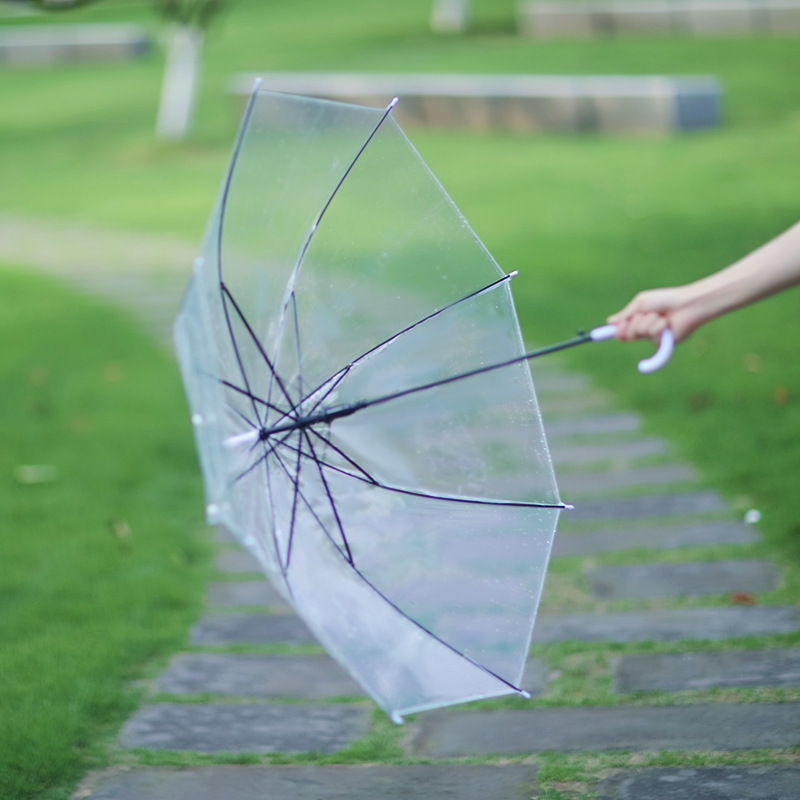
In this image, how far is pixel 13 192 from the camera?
12688mm

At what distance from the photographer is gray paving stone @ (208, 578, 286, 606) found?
3809 millimetres

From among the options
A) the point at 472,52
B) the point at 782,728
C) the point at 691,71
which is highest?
the point at 472,52

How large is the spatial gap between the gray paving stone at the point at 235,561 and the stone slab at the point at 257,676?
0.72 metres

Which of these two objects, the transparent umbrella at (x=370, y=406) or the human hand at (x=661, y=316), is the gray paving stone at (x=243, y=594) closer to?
the transparent umbrella at (x=370, y=406)

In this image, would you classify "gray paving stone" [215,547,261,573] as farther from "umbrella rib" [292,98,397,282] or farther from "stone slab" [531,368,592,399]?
"stone slab" [531,368,592,399]

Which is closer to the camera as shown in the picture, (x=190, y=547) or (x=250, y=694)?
(x=250, y=694)

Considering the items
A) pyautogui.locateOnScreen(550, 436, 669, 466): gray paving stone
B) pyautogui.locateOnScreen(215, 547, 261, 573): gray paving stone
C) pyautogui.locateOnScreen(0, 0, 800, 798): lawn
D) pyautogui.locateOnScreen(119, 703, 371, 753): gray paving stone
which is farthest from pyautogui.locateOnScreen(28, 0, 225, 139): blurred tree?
pyautogui.locateOnScreen(119, 703, 371, 753): gray paving stone

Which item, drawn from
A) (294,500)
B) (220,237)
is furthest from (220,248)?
(294,500)

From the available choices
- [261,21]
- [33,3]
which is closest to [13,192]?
[33,3]

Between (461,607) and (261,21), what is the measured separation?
2422 centimetres

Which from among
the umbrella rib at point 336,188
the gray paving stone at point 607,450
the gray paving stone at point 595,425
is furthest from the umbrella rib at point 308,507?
the gray paving stone at point 595,425

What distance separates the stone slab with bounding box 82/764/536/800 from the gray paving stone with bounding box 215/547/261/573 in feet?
4.57

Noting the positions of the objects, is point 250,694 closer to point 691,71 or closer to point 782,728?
point 782,728

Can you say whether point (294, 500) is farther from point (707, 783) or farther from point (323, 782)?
point (707, 783)
